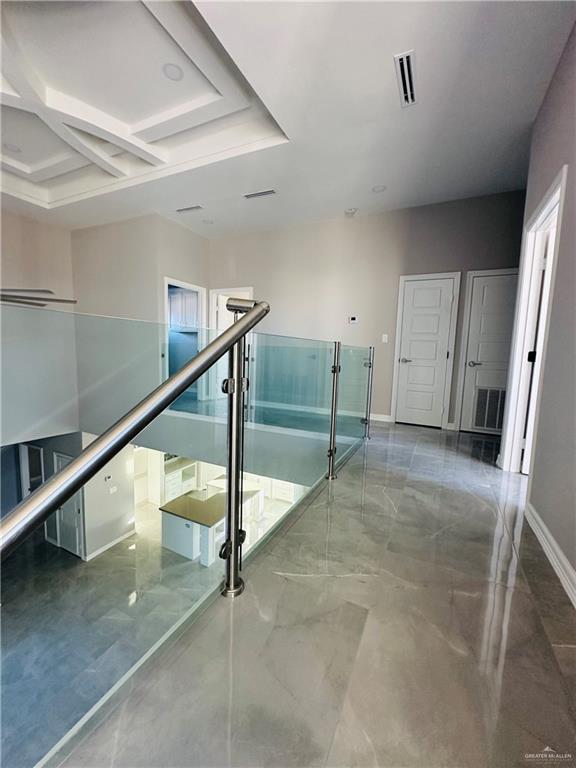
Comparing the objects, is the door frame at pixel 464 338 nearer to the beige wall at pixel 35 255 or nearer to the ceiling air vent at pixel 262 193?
the ceiling air vent at pixel 262 193

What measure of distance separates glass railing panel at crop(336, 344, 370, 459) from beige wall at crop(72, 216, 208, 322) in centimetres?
304

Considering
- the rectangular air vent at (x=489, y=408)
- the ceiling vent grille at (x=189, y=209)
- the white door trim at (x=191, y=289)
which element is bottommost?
the rectangular air vent at (x=489, y=408)

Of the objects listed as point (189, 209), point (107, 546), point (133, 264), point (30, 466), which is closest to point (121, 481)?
point (107, 546)

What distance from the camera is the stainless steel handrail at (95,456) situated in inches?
19.8

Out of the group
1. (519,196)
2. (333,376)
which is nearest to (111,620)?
(333,376)

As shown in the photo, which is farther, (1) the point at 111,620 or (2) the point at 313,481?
(1) the point at 111,620

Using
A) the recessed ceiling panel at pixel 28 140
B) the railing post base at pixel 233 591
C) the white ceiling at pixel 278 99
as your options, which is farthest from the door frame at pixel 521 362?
the recessed ceiling panel at pixel 28 140

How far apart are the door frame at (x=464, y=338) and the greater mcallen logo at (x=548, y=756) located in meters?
3.70

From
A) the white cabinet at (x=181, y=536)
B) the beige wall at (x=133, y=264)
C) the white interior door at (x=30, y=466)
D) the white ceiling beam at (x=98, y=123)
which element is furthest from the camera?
the white interior door at (x=30, y=466)

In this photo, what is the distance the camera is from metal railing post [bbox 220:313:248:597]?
108 cm

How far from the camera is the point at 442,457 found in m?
2.93

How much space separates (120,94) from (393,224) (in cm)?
321

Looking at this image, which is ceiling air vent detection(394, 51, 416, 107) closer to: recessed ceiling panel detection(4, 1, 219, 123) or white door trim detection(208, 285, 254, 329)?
recessed ceiling panel detection(4, 1, 219, 123)

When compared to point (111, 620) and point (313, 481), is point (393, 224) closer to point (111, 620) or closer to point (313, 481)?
point (313, 481)
